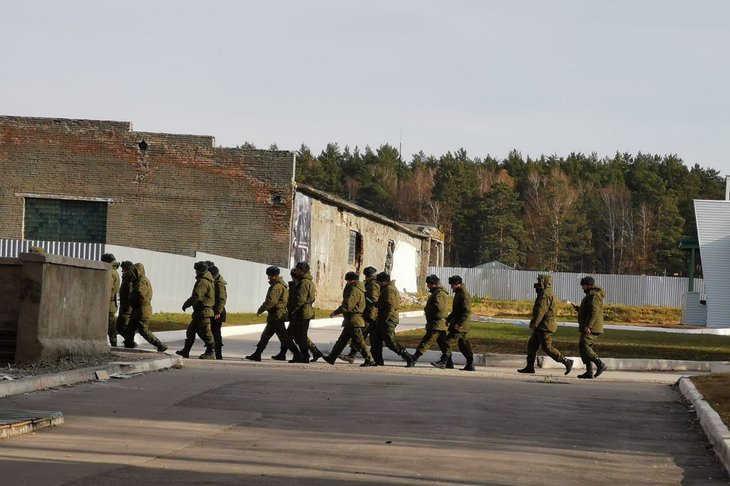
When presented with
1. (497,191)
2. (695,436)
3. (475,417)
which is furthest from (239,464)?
(497,191)

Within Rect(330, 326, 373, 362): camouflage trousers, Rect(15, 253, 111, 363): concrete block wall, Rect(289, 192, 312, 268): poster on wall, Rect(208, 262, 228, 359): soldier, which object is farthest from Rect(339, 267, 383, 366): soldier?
Rect(289, 192, 312, 268): poster on wall

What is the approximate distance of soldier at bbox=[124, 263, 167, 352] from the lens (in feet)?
72.8

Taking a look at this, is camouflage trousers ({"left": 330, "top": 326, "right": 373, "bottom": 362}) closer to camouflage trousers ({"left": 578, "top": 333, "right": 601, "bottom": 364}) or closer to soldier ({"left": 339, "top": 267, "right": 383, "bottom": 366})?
soldier ({"left": 339, "top": 267, "right": 383, "bottom": 366})

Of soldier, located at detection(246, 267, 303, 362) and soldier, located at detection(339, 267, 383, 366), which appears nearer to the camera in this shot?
soldier, located at detection(246, 267, 303, 362)

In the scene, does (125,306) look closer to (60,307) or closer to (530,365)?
(60,307)

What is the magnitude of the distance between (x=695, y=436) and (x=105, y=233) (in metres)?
38.3

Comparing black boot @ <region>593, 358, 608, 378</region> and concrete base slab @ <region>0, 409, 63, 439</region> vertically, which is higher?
black boot @ <region>593, 358, 608, 378</region>

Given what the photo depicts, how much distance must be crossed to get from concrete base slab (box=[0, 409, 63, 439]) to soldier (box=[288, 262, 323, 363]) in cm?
982

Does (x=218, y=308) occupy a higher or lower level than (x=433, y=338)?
higher

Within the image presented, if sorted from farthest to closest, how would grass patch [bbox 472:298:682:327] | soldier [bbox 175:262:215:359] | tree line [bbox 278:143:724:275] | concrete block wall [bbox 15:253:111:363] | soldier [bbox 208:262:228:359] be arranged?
tree line [bbox 278:143:724:275], grass patch [bbox 472:298:682:327], soldier [bbox 208:262:228:359], soldier [bbox 175:262:215:359], concrete block wall [bbox 15:253:111:363]

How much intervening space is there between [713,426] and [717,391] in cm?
497

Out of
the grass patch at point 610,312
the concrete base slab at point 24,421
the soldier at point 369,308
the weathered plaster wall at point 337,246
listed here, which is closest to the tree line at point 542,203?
the grass patch at point 610,312

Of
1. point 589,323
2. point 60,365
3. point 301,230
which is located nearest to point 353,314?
point 589,323

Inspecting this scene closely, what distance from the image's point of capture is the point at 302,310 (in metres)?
21.7
